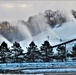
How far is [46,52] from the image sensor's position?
7.21m

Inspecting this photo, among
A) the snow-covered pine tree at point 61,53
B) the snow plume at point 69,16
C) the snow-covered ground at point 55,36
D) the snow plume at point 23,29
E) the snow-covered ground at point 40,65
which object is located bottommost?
the snow-covered ground at point 40,65

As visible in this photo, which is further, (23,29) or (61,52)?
(23,29)

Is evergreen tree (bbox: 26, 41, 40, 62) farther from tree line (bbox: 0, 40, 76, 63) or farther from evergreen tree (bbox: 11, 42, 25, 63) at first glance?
evergreen tree (bbox: 11, 42, 25, 63)

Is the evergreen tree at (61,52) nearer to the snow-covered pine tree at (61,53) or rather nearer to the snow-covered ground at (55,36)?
the snow-covered pine tree at (61,53)

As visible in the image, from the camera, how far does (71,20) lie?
7289 mm

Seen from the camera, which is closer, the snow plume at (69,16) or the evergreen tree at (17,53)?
the evergreen tree at (17,53)

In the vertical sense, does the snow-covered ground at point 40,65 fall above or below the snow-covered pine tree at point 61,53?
below

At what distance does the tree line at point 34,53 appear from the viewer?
7.15m

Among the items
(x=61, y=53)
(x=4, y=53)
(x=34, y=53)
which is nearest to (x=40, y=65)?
(x=34, y=53)

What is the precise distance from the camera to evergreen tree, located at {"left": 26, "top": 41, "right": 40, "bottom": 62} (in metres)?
7.15

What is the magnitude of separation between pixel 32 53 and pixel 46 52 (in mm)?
387

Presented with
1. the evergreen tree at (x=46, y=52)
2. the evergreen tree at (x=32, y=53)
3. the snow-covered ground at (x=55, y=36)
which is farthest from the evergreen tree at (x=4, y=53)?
the evergreen tree at (x=46, y=52)

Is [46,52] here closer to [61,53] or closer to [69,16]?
[61,53]

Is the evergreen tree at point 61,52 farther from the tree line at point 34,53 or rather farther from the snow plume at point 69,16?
the snow plume at point 69,16
